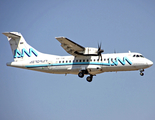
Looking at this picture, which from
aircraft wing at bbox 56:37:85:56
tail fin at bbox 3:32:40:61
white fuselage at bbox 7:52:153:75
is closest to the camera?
aircraft wing at bbox 56:37:85:56

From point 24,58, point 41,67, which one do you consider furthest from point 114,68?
point 24,58

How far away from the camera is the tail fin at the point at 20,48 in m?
29.9

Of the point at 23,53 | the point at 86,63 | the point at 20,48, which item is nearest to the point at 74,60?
the point at 86,63

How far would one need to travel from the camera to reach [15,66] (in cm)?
2928

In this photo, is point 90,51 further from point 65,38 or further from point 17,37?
point 17,37

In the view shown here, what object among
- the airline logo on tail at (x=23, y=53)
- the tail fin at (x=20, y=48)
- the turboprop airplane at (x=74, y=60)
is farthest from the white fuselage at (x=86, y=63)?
the airline logo on tail at (x=23, y=53)

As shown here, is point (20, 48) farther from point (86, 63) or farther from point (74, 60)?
point (86, 63)

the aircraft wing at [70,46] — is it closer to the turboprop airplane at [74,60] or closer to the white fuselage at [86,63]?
the turboprop airplane at [74,60]

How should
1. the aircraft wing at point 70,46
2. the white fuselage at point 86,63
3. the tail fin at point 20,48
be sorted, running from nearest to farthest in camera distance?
the aircraft wing at point 70,46 → the white fuselage at point 86,63 → the tail fin at point 20,48

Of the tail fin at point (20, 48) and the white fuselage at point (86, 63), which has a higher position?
the tail fin at point (20, 48)

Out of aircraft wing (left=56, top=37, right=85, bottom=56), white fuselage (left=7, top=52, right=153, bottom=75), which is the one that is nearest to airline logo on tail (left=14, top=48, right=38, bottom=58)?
white fuselage (left=7, top=52, right=153, bottom=75)

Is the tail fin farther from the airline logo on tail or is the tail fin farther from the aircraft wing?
the aircraft wing

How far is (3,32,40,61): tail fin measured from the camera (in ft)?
98.1

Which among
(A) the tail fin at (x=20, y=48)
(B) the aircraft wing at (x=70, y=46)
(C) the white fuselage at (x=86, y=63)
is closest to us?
(B) the aircraft wing at (x=70, y=46)
